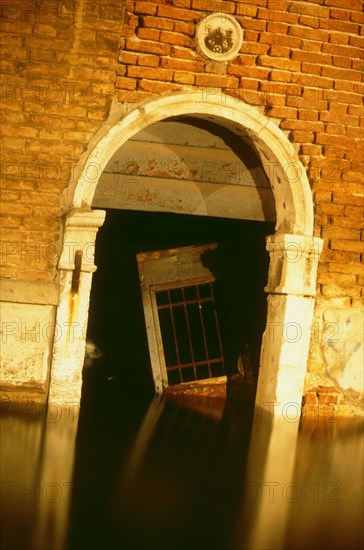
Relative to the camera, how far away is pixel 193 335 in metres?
7.63

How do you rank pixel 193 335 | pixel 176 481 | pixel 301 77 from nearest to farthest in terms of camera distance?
pixel 176 481 → pixel 301 77 → pixel 193 335

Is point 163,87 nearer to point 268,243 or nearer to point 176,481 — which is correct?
point 268,243

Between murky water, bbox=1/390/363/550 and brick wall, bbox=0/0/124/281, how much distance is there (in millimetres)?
1302

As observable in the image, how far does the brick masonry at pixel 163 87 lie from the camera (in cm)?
493

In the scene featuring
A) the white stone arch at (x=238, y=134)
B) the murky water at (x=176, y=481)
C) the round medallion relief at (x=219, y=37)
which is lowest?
the murky water at (x=176, y=481)

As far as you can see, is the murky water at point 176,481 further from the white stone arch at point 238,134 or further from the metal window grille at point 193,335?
the white stone arch at point 238,134

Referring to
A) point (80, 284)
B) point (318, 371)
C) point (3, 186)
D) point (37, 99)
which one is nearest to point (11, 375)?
point (80, 284)

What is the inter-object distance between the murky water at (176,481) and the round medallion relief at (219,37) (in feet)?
9.72

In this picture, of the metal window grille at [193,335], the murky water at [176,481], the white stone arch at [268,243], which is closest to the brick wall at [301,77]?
the white stone arch at [268,243]

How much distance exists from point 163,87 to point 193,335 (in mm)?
3299

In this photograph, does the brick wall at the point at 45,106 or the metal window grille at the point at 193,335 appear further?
the metal window grille at the point at 193,335

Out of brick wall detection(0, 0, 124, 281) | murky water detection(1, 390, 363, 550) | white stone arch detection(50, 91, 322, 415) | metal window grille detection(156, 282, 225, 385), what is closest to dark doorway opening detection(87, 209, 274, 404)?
metal window grille detection(156, 282, 225, 385)

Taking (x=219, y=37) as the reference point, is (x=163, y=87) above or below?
below

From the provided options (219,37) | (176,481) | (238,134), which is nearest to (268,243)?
(238,134)
